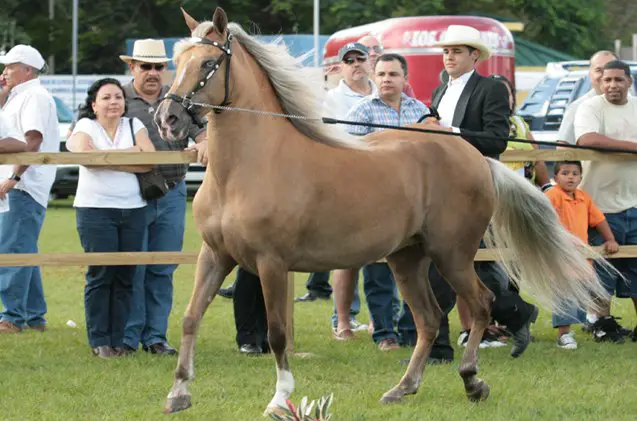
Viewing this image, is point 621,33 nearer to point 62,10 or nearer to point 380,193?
point 62,10

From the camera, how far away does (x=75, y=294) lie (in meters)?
12.8

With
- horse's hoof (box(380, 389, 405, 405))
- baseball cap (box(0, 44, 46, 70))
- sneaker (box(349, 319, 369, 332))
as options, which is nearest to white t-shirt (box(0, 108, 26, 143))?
baseball cap (box(0, 44, 46, 70))

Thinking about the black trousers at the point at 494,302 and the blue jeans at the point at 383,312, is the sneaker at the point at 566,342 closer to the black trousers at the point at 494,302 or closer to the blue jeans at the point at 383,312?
the black trousers at the point at 494,302

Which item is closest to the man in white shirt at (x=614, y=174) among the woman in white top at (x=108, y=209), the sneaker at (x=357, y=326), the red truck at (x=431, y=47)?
the sneaker at (x=357, y=326)

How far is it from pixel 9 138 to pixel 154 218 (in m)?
1.16

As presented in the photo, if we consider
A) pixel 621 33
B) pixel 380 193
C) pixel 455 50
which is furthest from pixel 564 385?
pixel 621 33

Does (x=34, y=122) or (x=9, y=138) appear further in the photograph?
(x=34, y=122)

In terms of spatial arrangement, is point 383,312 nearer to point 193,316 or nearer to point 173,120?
point 193,316

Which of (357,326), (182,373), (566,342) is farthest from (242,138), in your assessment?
(357,326)

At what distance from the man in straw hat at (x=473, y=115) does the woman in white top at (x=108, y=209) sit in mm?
2090

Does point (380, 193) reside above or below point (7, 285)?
above

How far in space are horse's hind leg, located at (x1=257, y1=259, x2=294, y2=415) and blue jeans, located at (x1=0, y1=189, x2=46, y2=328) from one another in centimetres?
371

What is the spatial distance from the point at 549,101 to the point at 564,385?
12693 millimetres

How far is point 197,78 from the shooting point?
6719 millimetres
